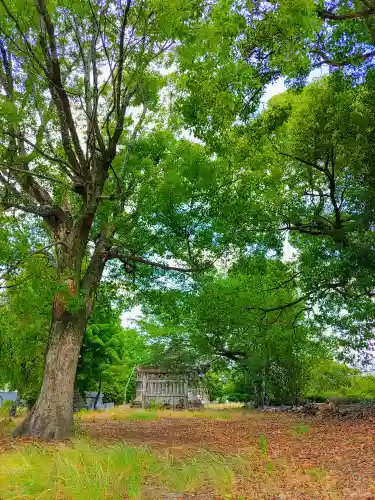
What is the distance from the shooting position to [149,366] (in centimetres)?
2373

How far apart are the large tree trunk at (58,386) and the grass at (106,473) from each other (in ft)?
6.66

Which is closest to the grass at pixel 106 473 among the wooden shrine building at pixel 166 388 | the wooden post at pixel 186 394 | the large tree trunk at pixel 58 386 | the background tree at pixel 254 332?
the large tree trunk at pixel 58 386

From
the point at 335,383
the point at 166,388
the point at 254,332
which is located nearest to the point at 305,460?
the point at 254,332

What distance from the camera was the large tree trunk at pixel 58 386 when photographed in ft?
28.9

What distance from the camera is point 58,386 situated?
30.0ft

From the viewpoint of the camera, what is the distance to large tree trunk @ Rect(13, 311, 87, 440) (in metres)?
8.82

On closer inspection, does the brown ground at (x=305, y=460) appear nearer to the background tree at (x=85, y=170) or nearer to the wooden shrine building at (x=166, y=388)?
the background tree at (x=85, y=170)

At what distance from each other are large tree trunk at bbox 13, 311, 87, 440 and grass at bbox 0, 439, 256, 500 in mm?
2030

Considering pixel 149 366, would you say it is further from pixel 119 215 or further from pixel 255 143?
pixel 255 143

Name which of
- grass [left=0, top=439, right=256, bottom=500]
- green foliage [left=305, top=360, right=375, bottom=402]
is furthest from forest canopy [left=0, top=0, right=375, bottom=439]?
green foliage [left=305, top=360, right=375, bottom=402]

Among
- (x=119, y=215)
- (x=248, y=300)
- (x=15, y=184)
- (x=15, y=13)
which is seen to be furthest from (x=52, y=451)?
(x=248, y=300)

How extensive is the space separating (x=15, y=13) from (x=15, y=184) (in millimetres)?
3722

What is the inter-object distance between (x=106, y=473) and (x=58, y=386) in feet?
14.9

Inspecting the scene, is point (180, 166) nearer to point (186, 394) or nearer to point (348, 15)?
point (348, 15)
